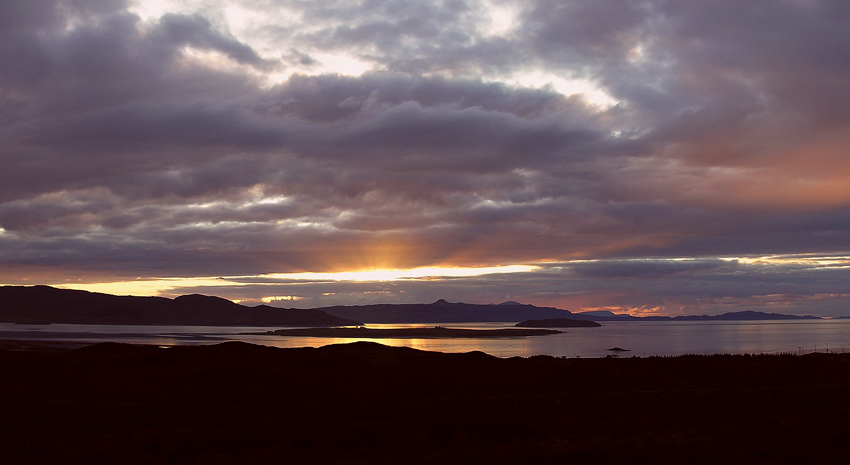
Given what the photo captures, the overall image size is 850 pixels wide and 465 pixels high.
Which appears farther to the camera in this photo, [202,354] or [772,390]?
[202,354]

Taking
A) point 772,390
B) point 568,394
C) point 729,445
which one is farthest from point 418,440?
point 772,390

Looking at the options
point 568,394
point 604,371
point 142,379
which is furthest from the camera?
point 604,371

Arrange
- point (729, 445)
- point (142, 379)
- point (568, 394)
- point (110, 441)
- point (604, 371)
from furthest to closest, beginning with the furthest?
point (604, 371) < point (142, 379) < point (568, 394) < point (110, 441) < point (729, 445)

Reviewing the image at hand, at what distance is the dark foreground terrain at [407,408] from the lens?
28.8 meters

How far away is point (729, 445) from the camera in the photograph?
93.1ft

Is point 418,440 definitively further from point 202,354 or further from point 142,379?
point 202,354

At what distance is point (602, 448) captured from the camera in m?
28.5

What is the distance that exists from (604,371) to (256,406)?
29860mm

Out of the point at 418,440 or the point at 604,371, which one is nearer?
the point at 418,440

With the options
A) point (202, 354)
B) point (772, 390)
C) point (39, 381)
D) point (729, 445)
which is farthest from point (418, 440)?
point (202, 354)

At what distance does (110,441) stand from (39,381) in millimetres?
19437

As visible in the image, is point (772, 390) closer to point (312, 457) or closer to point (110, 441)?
point (312, 457)

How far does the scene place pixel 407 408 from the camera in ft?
132

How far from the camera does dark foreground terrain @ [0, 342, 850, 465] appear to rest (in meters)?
28.8
